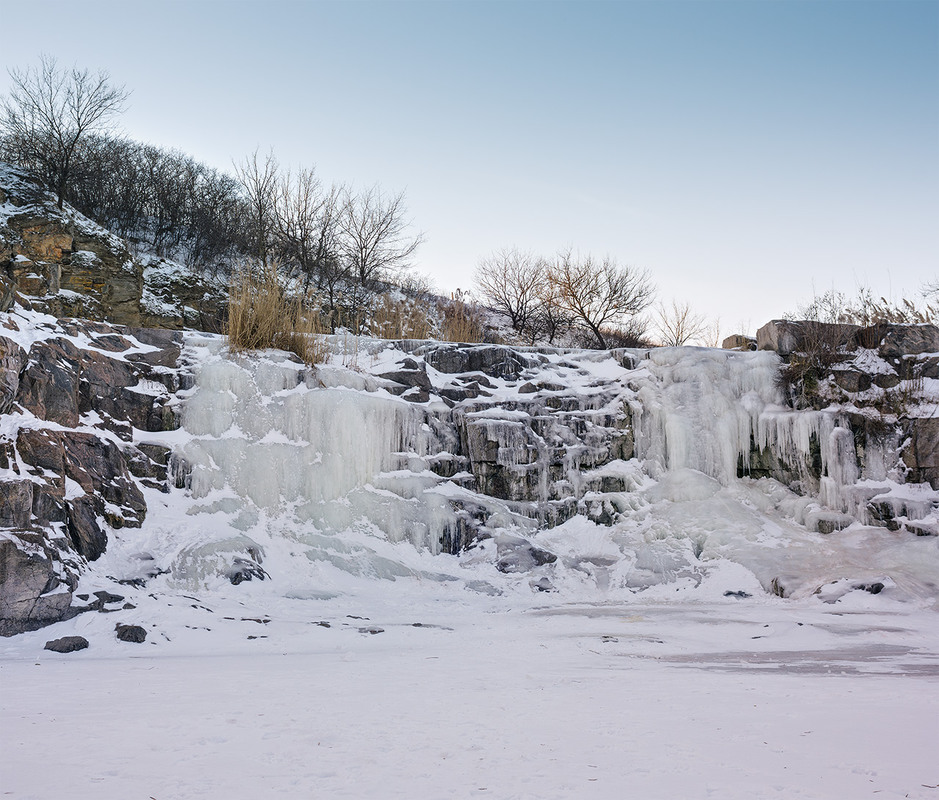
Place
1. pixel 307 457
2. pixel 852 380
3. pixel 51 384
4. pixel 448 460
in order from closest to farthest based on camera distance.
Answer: pixel 51 384 → pixel 307 457 → pixel 448 460 → pixel 852 380

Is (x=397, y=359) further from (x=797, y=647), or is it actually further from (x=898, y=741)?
(x=898, y=741)

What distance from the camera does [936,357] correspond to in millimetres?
8969

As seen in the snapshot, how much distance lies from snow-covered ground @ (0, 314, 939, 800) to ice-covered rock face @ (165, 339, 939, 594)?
0.03 m

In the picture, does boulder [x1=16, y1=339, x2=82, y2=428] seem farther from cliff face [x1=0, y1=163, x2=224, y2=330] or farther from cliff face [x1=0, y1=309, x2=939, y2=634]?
cliff face [x1=0, y1=163, x2=224, y2=330]

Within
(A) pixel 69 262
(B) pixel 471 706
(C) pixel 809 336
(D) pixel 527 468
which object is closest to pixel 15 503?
(B) pixel 471 706

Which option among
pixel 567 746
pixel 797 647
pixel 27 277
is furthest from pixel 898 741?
pixel 27 277

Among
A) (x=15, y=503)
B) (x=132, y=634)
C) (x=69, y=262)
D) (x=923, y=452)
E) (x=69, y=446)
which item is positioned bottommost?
(x=132, y=634)

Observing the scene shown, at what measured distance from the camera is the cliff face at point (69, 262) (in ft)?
36.0

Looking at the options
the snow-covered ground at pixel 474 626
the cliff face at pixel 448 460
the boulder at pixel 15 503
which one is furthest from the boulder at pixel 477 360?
the boulder at pixel 15 503

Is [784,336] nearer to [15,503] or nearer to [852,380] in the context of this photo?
[852,380]

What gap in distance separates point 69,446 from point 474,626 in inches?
155

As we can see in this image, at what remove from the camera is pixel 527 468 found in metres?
8.48

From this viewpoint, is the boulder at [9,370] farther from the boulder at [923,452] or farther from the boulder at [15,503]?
the boulder at [923,452]

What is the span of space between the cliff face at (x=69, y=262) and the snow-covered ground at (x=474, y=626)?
3.91 metres
